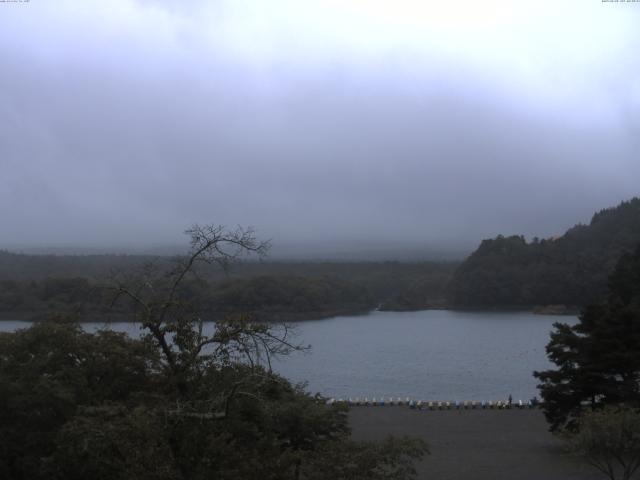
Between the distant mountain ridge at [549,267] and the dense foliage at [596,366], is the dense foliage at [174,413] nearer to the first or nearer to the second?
the dense foliage at [596,366]

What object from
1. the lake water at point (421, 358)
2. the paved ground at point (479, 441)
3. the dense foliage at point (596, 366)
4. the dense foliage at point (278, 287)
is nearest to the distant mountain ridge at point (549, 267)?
the dense foliage at point (278, 287)

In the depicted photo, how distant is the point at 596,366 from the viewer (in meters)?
16.0

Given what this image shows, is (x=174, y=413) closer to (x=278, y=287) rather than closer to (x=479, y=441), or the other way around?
(x=479, y=441)

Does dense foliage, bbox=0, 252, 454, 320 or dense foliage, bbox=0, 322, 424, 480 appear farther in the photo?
dense foliage, bbox=0, 252, 454, 320

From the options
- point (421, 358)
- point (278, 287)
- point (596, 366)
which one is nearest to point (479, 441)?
point (596, 366)

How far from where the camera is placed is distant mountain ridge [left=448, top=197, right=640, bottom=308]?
2554 inches

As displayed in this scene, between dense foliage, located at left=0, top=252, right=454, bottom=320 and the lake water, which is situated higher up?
dense foliage, located at left=0, top=252, right=454, bottom=320

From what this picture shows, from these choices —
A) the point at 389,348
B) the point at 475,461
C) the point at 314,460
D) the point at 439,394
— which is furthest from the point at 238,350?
the point at 389,348

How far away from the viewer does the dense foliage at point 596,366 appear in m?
15.9

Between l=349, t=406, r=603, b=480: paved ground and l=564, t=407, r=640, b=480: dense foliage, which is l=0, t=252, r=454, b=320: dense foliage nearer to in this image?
l=349, t=406, r=603, b=480: paved ground

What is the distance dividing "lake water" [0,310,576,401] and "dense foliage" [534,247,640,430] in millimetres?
9184

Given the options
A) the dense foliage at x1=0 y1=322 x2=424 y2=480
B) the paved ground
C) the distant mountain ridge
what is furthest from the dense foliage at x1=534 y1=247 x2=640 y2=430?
the distant mountain ridge

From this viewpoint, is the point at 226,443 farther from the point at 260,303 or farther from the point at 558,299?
the point at 558,299

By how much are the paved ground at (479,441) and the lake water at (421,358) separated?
3.79 meters
